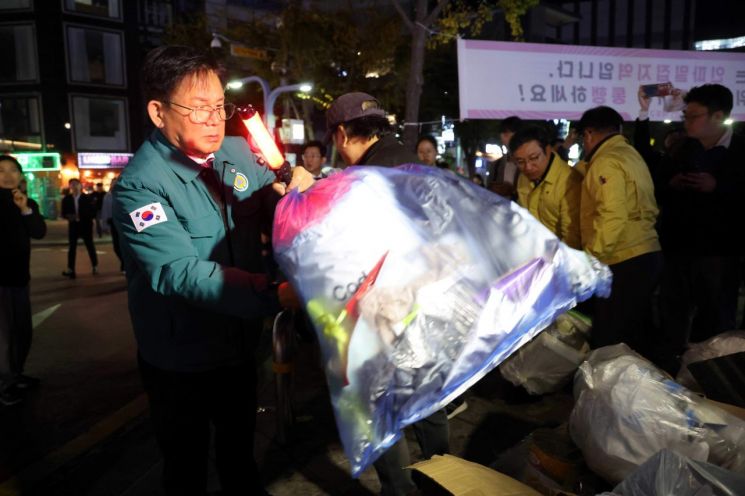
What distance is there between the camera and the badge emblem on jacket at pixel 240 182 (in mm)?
1975

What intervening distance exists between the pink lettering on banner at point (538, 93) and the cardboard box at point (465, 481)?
515 centimetres

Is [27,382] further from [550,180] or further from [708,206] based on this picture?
[708,206]

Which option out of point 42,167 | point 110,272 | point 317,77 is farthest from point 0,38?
point 110,272

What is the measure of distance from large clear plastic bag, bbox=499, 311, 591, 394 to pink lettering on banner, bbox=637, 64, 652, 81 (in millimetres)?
4129

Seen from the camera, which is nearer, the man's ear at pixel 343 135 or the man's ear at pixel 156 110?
the man's ear at pixel 156 110

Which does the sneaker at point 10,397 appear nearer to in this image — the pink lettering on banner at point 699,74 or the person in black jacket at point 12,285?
the person in black jacket at point 12,285

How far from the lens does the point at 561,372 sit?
3.31 m

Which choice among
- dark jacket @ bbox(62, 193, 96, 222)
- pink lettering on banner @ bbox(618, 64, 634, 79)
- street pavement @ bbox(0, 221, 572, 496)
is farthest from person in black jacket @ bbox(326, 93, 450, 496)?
dark jacket @ bbox(62, 193, 96, 222)

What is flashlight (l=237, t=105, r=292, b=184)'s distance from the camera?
2031mm

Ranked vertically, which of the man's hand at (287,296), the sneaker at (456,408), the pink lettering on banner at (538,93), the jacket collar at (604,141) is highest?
the pink lettering on banner at (538,93)

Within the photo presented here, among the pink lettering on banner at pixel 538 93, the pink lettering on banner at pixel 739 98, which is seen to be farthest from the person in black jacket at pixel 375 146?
the pink lettering on banner at pixel 739 98

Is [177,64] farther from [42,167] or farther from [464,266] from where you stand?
[42,167]

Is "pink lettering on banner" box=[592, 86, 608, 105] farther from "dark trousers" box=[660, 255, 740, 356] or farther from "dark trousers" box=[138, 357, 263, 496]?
"dark trousers" box=[138, 357, 263, 496]

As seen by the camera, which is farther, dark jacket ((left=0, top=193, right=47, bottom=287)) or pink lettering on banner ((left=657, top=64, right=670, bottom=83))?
pink lettering on banner ((left=657, top=64, right=670, bottom=83))
